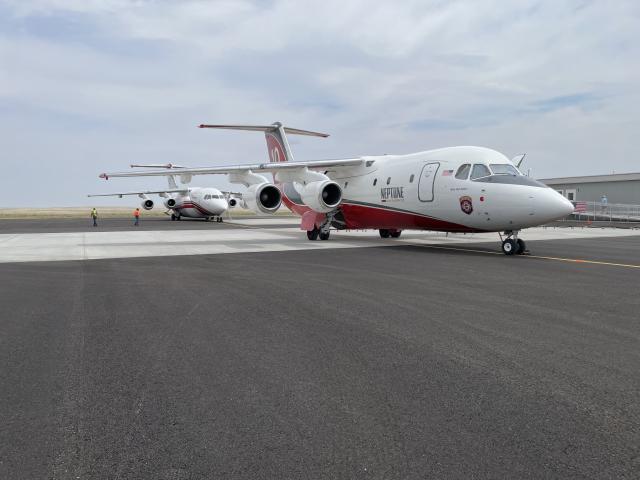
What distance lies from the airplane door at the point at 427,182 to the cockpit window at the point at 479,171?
1.39m

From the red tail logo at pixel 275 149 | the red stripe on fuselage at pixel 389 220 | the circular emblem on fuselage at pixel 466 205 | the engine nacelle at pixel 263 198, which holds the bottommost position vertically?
the red stripe on fuselage at pixel 389 220

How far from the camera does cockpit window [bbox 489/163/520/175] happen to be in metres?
13.9

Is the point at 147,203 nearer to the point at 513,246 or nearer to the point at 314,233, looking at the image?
the point at 314,233

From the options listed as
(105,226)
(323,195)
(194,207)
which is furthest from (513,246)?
(194,207)

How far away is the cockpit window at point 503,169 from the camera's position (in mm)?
13948

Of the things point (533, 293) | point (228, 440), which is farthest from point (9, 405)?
point (533, 293)

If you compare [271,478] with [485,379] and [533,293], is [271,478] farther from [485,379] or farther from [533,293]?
[533,293]

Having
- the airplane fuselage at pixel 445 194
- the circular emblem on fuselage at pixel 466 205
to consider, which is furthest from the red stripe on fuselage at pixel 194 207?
the circular emblem on fuselage at pixel 466 205

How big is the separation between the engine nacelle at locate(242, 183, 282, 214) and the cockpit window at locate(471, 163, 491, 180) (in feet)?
25.0

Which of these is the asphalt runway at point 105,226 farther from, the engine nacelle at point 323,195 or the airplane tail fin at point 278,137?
the engine nacelle at point 323,195

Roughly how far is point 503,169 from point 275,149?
12.7m

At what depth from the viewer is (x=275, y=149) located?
79.6ft

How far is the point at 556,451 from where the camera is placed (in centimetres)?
283

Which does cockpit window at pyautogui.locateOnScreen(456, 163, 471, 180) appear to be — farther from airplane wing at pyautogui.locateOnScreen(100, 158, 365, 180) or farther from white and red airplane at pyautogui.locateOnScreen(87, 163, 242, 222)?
white and red airplane at pyautogui.locateOnScreen(87, 163, 242, 222)
